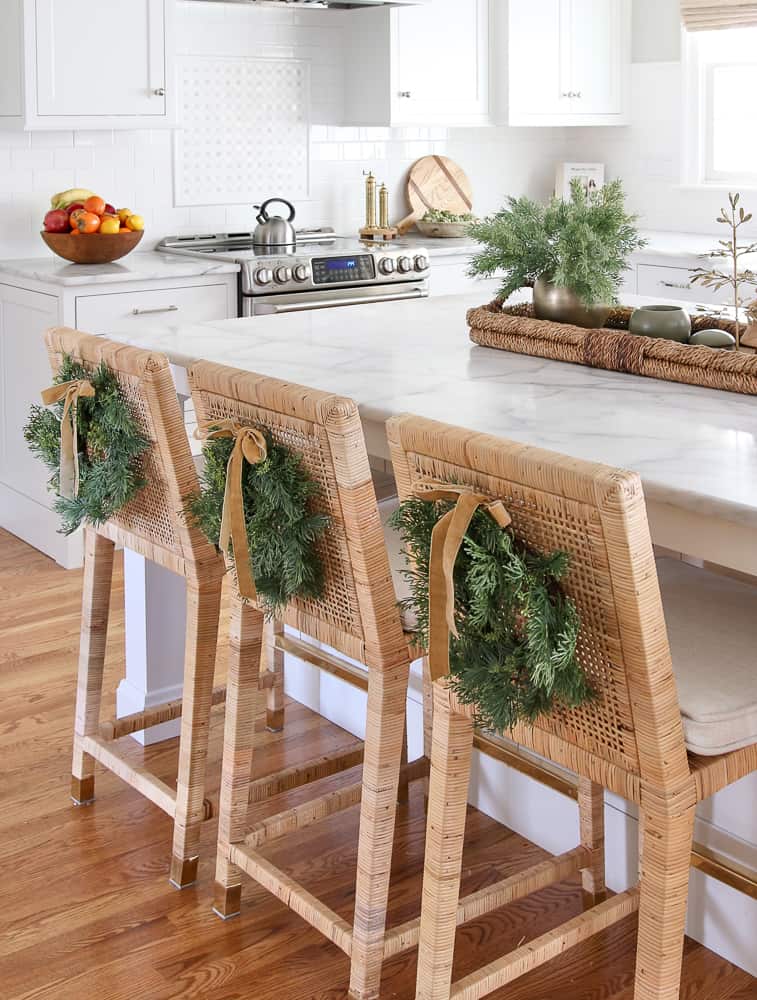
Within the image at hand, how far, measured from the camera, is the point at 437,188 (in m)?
5.58

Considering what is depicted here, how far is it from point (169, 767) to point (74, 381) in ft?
3.38

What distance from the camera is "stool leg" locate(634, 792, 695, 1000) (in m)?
1.51

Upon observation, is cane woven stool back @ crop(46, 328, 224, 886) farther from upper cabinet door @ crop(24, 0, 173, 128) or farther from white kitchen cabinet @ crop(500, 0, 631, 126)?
white kitchen cabinet @ crop(500, 0, 631, 126)

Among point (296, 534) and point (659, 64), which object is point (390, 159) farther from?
point (296, 534)

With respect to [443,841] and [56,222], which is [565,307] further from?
[56,222]

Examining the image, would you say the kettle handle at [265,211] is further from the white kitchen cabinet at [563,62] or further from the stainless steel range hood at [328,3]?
the white kitchen cabinet at [563,62]

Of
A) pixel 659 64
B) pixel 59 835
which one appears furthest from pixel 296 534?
pixel 659 64

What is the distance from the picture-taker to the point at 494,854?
8.11 feet

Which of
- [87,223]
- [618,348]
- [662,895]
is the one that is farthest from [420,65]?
[662,895]

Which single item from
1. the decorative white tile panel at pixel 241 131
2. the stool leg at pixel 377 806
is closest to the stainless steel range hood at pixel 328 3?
the decorative white tile panel at pixel 241 131

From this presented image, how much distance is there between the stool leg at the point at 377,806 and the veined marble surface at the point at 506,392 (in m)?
0.43

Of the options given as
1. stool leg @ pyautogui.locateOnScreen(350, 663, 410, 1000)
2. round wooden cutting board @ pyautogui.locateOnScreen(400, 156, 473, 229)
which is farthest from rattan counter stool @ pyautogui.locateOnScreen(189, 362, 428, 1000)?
round wooden cutting board @ pyautogui.locateOnScreen(400, 156, 473, 229)

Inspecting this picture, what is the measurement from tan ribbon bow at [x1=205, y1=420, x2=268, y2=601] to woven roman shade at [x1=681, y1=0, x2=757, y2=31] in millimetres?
4278

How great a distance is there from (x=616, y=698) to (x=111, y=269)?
3.15 metres
